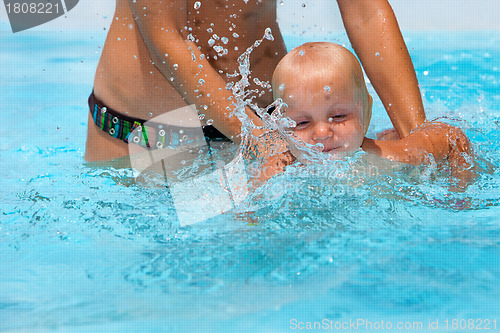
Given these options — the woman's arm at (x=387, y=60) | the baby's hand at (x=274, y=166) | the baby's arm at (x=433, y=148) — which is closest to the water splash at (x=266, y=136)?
the baby's hand at (x=274, y=166)

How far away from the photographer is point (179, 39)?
1.51 meters

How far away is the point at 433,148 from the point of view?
1.64 m

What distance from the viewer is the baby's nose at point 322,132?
1.48m

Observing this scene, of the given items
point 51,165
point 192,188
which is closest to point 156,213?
point 192,188

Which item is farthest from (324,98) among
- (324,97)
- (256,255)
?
(256,255)

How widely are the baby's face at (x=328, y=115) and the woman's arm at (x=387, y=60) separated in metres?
0.30

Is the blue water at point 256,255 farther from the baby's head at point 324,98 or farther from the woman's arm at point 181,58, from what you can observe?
the woman's arm at point 181,58

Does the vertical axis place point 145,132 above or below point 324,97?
below

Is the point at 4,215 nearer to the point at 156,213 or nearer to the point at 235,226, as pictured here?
the point at 156,213

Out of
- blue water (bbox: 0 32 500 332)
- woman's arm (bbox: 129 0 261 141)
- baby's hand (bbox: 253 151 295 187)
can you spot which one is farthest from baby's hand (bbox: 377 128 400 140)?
woman's arm (bbox: 129 0 261 141)

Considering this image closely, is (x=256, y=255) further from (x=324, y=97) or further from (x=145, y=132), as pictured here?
(x=145, y=132)

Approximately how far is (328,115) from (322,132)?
0.15 ft

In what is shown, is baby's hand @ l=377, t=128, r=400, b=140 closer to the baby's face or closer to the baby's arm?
the baby's arm

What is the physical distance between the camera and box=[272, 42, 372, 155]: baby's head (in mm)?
1482
